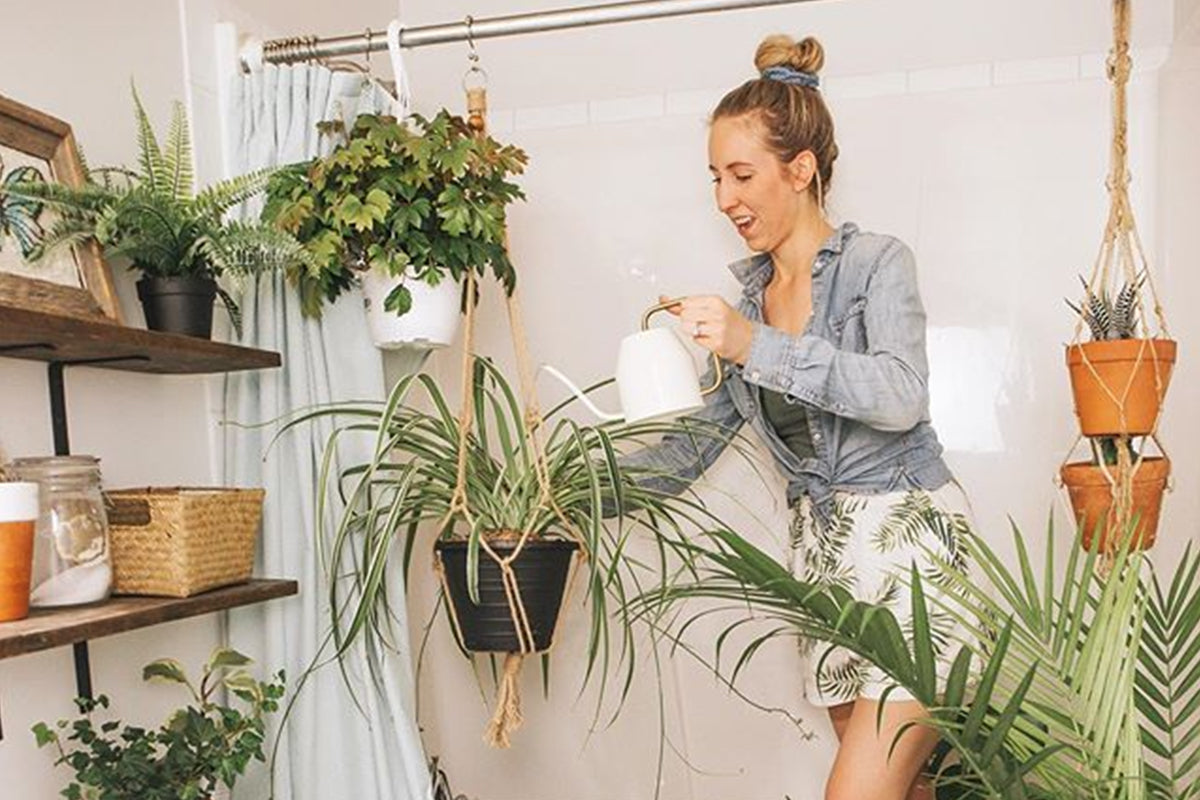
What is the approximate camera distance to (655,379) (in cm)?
134

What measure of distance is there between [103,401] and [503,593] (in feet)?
1.80

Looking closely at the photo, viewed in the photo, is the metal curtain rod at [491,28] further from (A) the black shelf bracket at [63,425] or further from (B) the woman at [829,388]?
(A) the black shelf bracket at [63,425]

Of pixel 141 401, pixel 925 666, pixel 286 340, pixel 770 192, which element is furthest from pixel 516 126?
pixel 925 666

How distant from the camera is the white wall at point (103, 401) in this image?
114 centimetres

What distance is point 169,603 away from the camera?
44.9 inches

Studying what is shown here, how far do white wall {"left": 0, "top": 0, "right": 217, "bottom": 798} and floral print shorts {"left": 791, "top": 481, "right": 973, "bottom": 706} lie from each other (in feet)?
2.98

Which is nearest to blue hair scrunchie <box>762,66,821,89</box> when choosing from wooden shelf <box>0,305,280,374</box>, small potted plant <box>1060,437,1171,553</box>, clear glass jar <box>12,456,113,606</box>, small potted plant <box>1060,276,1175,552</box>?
small potted plant <box>1060,276,1175,552</box>

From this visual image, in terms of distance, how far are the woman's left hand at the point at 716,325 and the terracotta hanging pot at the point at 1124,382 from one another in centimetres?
54

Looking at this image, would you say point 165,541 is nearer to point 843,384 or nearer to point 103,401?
point 103,401

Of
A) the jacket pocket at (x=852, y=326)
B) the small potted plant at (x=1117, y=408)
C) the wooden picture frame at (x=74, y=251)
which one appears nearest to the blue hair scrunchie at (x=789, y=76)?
the jacket pocket at (x=852, y=326)

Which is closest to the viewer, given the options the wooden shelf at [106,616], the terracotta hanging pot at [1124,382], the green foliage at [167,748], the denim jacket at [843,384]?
the wooden shelf at [106,616]

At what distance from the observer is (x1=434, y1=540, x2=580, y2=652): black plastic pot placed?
1301 mm

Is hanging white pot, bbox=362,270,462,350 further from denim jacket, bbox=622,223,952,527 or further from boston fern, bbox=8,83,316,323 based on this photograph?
denim jacket, bbox=622,223,952,527

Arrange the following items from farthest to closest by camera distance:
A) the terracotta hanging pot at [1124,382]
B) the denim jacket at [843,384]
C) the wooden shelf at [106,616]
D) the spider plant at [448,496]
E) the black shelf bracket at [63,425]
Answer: the terracotta hanging pot at [1124,382] → the denim jacket at [843,384] → the spider plant at [448,496] → the black shelf bracket at [63,425] → the wooden shelf at [106,616]
